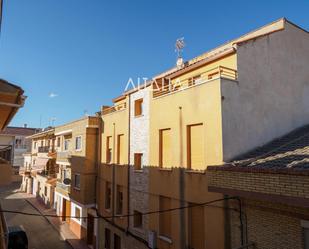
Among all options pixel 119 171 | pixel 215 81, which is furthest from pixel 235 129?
pixel 119 171

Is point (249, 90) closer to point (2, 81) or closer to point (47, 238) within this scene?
point (2, 81)

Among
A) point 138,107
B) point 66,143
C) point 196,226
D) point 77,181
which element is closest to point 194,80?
point 138,107

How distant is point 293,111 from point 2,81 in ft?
45.4

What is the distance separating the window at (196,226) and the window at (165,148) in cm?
282

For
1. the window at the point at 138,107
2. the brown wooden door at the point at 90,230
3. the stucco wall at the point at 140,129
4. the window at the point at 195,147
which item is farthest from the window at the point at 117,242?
the window at the point at 195,147

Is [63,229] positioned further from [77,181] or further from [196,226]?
[196,226]

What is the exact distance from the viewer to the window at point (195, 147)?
12422mm

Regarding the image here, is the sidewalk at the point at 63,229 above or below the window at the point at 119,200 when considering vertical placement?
below

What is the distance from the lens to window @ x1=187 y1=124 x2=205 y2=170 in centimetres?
1242

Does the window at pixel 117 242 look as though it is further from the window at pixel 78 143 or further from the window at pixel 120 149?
the window at pixel 78 143

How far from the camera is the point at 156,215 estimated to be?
15070mm

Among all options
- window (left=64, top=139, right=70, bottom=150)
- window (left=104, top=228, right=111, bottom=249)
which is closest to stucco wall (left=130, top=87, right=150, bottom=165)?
window (left=104, top=228, right=111, bottom=249)

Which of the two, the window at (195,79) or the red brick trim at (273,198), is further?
the window at (195,79)

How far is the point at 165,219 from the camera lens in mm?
14609
